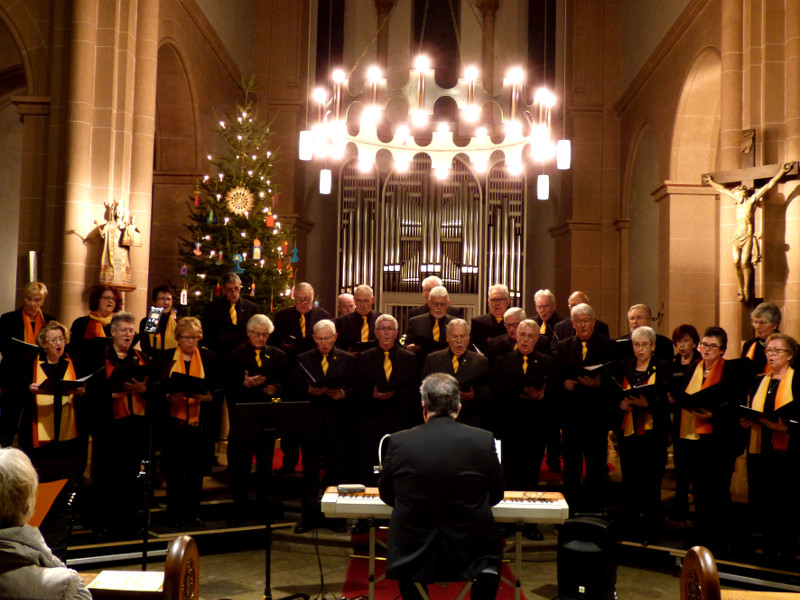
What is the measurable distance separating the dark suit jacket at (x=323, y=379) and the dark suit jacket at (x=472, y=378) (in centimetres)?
62

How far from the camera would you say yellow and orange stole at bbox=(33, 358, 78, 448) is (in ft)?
18.0

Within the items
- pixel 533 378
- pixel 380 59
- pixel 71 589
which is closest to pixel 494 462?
pixel 71 589

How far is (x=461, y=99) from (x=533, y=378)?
12.3 feet

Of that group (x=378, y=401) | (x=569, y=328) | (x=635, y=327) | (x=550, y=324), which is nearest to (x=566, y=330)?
(x=569, y=328)

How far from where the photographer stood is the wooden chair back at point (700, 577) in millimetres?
2822

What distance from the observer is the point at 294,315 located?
24.9 ft

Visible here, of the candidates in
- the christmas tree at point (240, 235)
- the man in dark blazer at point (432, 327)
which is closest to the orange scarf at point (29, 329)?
the christmas tree at point (240, 235)

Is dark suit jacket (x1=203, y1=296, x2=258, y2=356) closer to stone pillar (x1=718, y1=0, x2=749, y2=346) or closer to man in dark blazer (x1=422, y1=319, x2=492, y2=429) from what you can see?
man in dark blazer (x1=422, y1=319, x2=492, y2=429)

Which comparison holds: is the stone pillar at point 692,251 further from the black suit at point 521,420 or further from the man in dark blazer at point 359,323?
the black suit at point 521,420

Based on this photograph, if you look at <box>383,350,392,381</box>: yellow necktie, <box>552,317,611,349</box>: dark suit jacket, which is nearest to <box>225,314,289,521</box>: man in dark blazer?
<box>383,350,392,381</box>: yellow necktie

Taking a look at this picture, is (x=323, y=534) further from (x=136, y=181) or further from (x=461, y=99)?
(x=461, y=99)

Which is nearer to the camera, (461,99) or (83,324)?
(83,324)

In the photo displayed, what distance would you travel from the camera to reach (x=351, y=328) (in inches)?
302

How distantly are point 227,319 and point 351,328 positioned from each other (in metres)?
1.11
